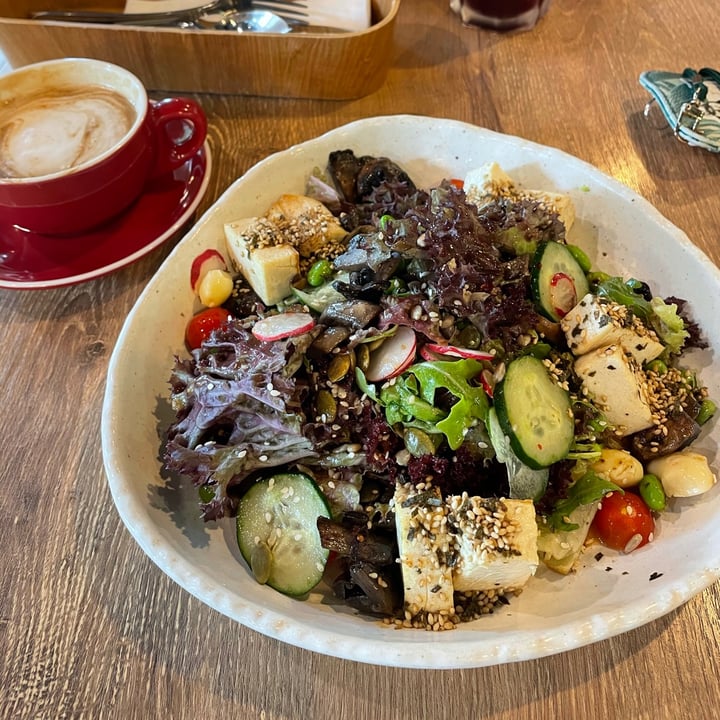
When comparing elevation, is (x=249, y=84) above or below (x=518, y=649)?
above

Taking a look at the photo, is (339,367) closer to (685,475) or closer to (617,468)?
(617,468)

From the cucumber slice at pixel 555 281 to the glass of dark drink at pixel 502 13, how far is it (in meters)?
1.71

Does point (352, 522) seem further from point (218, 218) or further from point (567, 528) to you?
point (218, 218)

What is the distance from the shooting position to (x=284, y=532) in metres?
1.48

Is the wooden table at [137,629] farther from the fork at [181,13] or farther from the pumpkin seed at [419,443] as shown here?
the fork at [181,13]

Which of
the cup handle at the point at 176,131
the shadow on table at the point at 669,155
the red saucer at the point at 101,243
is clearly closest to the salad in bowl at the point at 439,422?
the red saucer at the point at 101,243

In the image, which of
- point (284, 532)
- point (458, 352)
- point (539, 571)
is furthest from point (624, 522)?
point (284, 532)

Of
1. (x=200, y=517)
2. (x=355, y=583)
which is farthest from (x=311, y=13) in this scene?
(x=355, y=583)

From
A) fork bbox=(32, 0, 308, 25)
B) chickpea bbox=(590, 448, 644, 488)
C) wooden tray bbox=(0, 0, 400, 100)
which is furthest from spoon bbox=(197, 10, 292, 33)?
chickpea bbox=(590, 448, 644, 488)

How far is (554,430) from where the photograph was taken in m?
1.44

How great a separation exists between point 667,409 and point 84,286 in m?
1.79

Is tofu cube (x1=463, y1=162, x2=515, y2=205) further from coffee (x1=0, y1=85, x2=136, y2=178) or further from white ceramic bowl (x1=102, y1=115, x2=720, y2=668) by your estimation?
coffee (x1=0, y1=85, x2=136, y2=178)

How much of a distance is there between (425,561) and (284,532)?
13.4 inches

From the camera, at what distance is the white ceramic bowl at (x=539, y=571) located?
4.18ft
